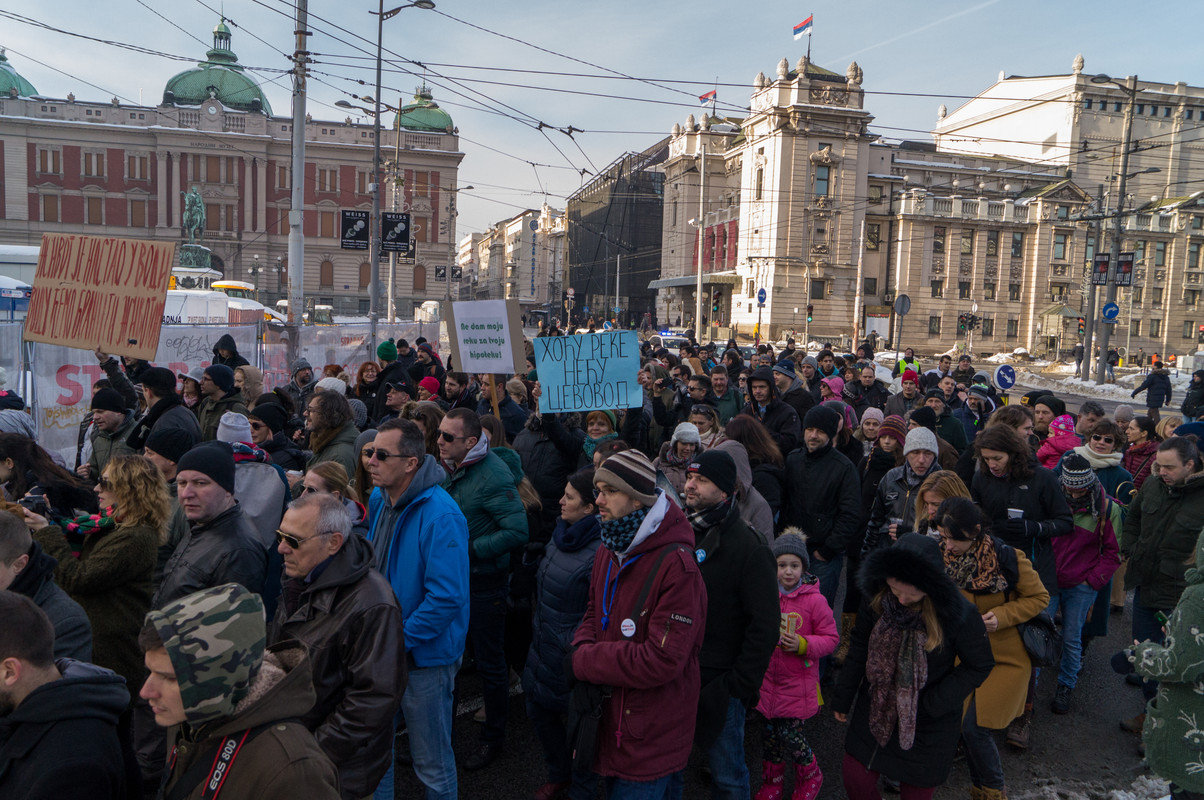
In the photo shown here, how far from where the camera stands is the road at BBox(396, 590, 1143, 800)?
428cm

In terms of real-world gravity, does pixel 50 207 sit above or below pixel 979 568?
above

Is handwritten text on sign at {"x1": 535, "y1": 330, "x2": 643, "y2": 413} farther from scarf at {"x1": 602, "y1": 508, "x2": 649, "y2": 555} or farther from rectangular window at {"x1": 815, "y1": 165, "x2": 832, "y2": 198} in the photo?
rectangular window at {"x1": 815, "y1": 165, "x2": 832, "y2": 198}

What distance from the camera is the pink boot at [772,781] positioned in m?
4.00

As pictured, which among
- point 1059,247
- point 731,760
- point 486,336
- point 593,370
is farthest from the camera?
point 1059,247

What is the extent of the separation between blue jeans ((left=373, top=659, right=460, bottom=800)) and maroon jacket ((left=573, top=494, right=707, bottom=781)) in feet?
2.63

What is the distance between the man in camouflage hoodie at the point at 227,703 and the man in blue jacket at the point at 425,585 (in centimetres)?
135

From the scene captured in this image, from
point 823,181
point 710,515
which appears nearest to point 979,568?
point 710,515

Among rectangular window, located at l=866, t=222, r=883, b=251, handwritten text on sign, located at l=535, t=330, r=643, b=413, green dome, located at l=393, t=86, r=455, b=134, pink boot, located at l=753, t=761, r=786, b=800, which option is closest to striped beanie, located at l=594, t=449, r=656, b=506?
pink boot, located at l=753, t=761, r=786, b=800

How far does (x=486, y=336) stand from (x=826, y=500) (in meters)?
3.16

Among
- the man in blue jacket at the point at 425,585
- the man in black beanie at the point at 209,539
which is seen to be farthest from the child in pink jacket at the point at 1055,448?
the man in black beanie at the point at 209,539

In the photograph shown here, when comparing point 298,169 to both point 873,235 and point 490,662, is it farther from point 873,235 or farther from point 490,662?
point 873,235

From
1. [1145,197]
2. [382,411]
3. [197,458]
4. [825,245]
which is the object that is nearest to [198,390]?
[382,411]

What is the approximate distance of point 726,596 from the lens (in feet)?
11.3

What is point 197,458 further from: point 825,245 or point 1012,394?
point 825,245
